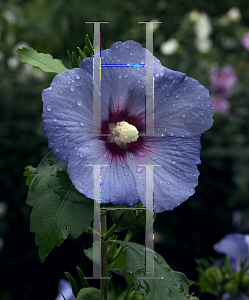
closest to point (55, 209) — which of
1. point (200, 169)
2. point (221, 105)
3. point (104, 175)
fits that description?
point (104, 175)

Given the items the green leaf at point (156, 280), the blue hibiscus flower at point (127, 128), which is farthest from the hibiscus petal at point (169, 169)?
the green leaf at point (156, 280)

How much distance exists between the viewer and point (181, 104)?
52 cm

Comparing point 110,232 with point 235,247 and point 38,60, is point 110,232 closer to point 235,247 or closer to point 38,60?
point 38,60

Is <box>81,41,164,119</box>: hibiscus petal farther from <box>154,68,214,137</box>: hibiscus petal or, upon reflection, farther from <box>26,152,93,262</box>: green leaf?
<box>26,152,93,262</box>: green leaf

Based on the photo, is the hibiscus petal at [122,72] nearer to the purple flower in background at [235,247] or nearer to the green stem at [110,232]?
the green stem at [110,232]

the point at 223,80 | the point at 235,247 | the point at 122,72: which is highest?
the point at 223,80

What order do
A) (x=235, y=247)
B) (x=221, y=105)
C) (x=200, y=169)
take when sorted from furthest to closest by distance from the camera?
(x=221, y=105) → (x=200, y=169) → (x=235, y=247)

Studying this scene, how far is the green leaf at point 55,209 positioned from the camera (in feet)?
1.55

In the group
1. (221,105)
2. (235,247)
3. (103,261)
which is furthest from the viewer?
(221,105)

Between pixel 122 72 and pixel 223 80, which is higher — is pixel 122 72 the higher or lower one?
the lower one

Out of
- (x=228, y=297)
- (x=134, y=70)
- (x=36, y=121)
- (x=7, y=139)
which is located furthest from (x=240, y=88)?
(x=134, y=70)

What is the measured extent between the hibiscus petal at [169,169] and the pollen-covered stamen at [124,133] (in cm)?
3

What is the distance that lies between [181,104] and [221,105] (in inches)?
72.0

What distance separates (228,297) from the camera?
0.87m
